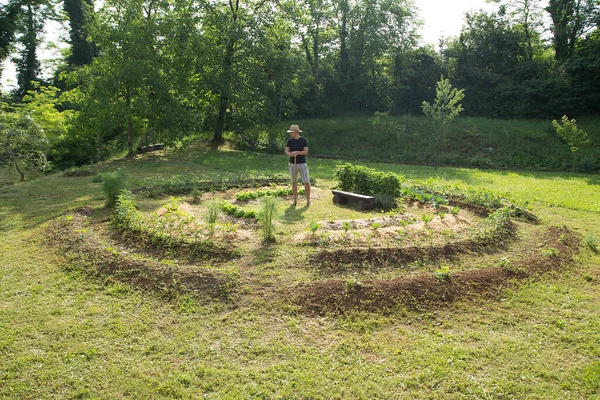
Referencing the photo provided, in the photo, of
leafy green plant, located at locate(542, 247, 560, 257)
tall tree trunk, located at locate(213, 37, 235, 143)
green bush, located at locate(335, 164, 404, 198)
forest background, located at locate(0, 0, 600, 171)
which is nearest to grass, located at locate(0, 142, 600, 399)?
leafy green plant, located at locate(542, 247, 560, 257)

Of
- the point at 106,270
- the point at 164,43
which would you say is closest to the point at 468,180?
the point at 106,270

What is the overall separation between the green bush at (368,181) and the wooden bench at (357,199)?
66cm

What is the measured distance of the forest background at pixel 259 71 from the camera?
1797 cm

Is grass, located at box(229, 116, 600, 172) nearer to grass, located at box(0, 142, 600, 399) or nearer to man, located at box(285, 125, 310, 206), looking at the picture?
man, located at box(285, 125, 310, 206)

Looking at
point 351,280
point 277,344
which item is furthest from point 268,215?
point 277,344

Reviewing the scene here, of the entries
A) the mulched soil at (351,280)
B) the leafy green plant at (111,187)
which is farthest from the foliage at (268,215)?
the leafy green plant at (111,187)

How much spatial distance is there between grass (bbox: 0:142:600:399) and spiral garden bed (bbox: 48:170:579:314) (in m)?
0.19

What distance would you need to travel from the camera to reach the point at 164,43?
771 inches

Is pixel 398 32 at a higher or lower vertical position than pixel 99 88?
higher

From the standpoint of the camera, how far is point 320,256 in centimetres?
611

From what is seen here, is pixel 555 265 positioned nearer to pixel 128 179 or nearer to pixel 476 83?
pixel 128 179

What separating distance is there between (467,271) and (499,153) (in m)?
19.0

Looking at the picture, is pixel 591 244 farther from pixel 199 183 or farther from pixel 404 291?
pixel 199 183

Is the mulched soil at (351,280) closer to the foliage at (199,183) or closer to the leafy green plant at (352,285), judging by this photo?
Answer: the leafy green plant at (352,285)
